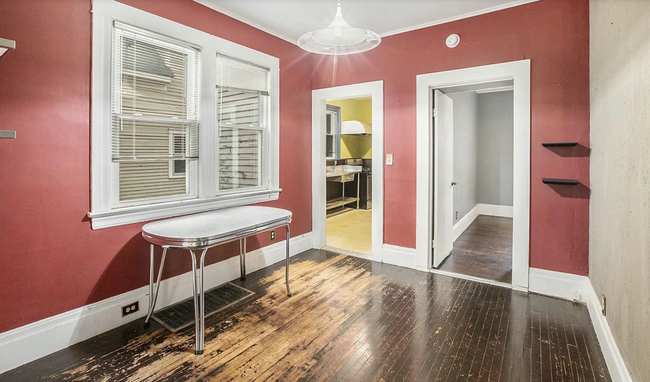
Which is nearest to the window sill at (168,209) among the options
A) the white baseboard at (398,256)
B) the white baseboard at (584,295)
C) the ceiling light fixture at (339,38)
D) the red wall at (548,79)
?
the white baseboard at (398,256)

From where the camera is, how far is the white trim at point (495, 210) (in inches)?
272

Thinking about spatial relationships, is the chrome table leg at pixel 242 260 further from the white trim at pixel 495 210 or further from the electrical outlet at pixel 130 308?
the white trim at pixel 495 210

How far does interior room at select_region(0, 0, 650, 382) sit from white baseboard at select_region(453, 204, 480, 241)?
95cm

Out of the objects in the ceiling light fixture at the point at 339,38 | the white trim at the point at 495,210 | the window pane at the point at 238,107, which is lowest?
the white trim at the point at 495,210

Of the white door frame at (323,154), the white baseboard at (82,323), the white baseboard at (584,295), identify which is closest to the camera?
the white baseboard at (584,295)

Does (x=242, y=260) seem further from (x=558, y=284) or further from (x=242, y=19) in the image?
(x=558, y=284)

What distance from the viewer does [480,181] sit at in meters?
7.26

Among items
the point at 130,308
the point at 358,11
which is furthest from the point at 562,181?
the point at 130,308

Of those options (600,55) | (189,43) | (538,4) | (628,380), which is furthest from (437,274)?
(189,43)

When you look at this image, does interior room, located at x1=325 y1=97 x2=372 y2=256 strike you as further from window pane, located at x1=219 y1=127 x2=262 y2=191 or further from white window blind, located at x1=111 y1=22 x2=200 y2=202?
white window blind, located at x1=111 y1=22 x2=200 y2=202

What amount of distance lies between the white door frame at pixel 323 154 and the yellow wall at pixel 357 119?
13.1 feet

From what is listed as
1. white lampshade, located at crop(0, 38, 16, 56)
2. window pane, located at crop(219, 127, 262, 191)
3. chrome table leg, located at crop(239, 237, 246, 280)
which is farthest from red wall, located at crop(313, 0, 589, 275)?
white lampshade, located at crop(0, 38, 16, 56)

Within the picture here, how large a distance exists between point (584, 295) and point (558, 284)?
0.20 meters

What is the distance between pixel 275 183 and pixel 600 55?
3074 millimetres
